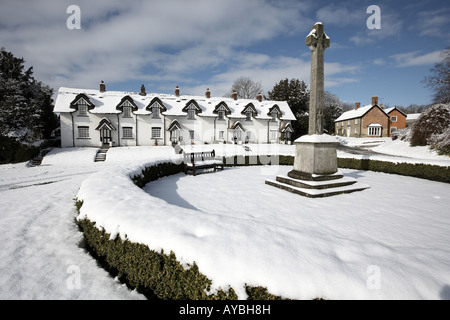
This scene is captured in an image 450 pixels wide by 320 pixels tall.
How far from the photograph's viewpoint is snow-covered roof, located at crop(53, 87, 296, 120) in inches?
1002

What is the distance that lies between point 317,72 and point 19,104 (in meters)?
28.2

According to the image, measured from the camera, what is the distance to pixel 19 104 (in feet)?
71.8

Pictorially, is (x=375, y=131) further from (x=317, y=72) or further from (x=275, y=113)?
(x=317, y=72)

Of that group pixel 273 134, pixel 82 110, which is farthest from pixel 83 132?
pixel 273 134

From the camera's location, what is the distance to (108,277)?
332 centimetres

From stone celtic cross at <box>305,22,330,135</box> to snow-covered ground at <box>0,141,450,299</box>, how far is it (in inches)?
125

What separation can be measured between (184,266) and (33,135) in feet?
89.9

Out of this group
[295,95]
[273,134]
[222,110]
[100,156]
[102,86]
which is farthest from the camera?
[295,95]

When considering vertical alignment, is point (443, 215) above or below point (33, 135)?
below

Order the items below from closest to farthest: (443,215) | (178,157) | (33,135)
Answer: (443,215) < (178,157) < (33,135)

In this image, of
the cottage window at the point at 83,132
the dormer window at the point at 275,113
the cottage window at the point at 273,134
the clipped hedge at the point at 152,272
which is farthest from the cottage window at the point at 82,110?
the clipped hedge at the point at 152,272

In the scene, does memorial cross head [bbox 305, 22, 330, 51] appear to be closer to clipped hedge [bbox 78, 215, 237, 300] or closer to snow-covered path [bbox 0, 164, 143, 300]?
clipped hedge [bbox 78, 215, 237, 300]
